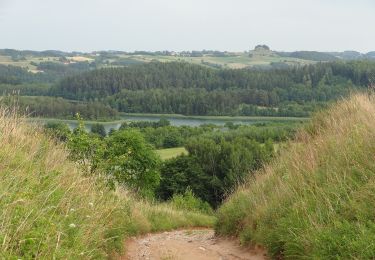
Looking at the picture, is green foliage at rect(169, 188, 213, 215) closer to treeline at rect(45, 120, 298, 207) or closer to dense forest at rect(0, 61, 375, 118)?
treeline at rect(45, 120, 298, 207)

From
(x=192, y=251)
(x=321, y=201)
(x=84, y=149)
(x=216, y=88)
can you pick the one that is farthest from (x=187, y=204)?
(x=216, y=88)

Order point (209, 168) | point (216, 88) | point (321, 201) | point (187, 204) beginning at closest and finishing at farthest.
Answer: point (321, 201)
point (187, 204)
point (209, 168)
point (216, 88)

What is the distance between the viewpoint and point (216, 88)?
173 m

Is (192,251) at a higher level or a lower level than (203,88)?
higher

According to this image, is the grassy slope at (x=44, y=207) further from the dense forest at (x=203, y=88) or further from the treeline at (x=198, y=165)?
the dense forest at (x=203, y=88)

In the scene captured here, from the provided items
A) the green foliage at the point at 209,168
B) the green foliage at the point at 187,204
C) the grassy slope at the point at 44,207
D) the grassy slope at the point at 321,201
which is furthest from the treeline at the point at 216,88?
the grassy slope at the point at 44,207

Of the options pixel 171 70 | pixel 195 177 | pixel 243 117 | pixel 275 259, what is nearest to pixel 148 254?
pixel 275 259

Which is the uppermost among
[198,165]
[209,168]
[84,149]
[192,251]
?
[84,149]

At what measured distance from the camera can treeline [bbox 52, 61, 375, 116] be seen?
125688 mm

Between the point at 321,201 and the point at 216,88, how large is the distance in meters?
168

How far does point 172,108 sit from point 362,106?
444 feet

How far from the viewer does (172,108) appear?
14500 centimetres

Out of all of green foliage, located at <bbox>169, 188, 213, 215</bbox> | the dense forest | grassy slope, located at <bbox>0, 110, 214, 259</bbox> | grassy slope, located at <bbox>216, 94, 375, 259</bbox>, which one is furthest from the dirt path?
the dense forest

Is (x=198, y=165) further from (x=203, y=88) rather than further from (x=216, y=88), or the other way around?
(x=216, y=88)
